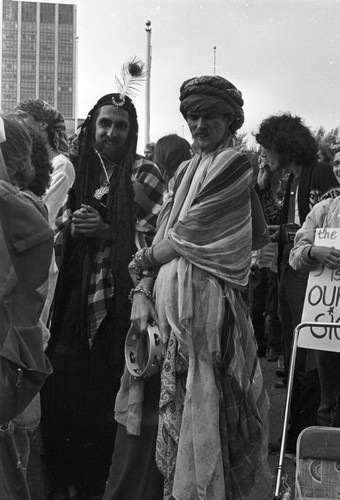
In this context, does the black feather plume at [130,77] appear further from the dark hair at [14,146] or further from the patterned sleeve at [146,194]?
the dark hair at [14,146]

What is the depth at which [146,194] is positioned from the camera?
148 inches

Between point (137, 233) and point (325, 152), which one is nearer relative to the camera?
point (137, 233)

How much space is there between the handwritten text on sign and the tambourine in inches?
34.2

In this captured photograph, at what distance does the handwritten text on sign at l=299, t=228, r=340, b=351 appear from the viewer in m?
3.73

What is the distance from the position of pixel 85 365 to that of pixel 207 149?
1.20 meters

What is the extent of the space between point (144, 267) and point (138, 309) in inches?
7.7

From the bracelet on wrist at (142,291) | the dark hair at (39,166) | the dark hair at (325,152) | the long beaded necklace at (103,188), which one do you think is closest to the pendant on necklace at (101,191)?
the long beaded necklace at (103,188)

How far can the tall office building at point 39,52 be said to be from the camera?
15.3 feet

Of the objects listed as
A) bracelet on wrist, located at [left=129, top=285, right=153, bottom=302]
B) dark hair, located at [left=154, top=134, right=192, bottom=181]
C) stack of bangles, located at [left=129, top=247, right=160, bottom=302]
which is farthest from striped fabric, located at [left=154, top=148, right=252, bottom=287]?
dark hair, located at [left=154, top=134, right=192, bottom=181]

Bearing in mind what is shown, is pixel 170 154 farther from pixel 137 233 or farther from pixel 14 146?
pixel 14 146

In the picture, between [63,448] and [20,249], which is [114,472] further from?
[20,249]

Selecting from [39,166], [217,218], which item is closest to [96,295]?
[39,166]

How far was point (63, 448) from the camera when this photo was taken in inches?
147

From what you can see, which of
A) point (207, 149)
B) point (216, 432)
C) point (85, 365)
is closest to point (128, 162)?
point (207, 149)
